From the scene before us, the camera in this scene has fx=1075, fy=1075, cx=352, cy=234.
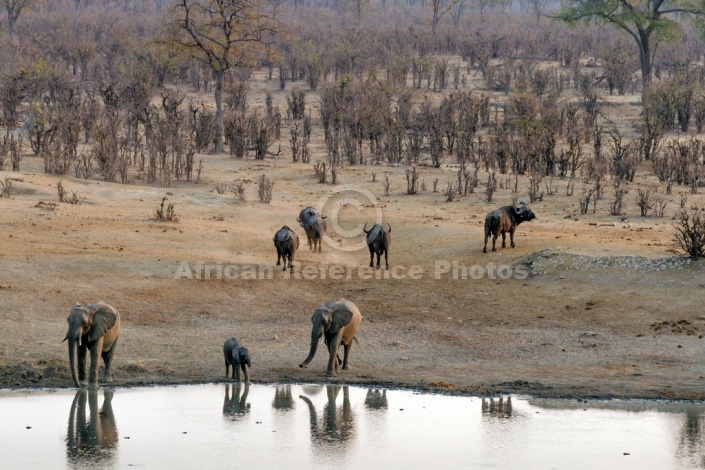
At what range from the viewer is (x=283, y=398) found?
11578mm

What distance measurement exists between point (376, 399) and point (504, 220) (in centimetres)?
840

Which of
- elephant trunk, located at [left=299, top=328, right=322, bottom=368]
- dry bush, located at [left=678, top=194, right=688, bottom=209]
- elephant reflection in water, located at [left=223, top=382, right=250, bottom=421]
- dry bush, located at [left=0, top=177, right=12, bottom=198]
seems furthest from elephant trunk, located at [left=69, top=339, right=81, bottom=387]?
dry bush, located at [left=678, top=194, right=688, bottom=209]

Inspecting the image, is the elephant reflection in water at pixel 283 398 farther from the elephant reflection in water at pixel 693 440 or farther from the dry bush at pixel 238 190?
the dry bush at pixel 238 190

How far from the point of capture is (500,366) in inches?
519

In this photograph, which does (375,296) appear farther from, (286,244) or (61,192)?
(61,192)

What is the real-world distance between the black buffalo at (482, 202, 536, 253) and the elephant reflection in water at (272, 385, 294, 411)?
26.2 feet

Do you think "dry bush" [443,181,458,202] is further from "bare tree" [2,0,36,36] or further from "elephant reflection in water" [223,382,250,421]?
"bare tree" [2,0,36,36]

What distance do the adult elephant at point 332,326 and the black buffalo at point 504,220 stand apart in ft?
23.3

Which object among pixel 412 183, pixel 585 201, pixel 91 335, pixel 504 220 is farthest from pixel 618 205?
pixel 91 335

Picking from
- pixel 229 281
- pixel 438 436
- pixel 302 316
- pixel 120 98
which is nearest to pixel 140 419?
pixel 438 436

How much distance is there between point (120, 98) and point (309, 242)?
21318mm

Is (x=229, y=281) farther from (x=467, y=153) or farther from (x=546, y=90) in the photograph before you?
(x=546, y=90)

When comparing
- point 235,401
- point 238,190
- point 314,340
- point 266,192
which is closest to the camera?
point 235,401

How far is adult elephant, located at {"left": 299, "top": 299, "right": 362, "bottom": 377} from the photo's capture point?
40.0 ft
